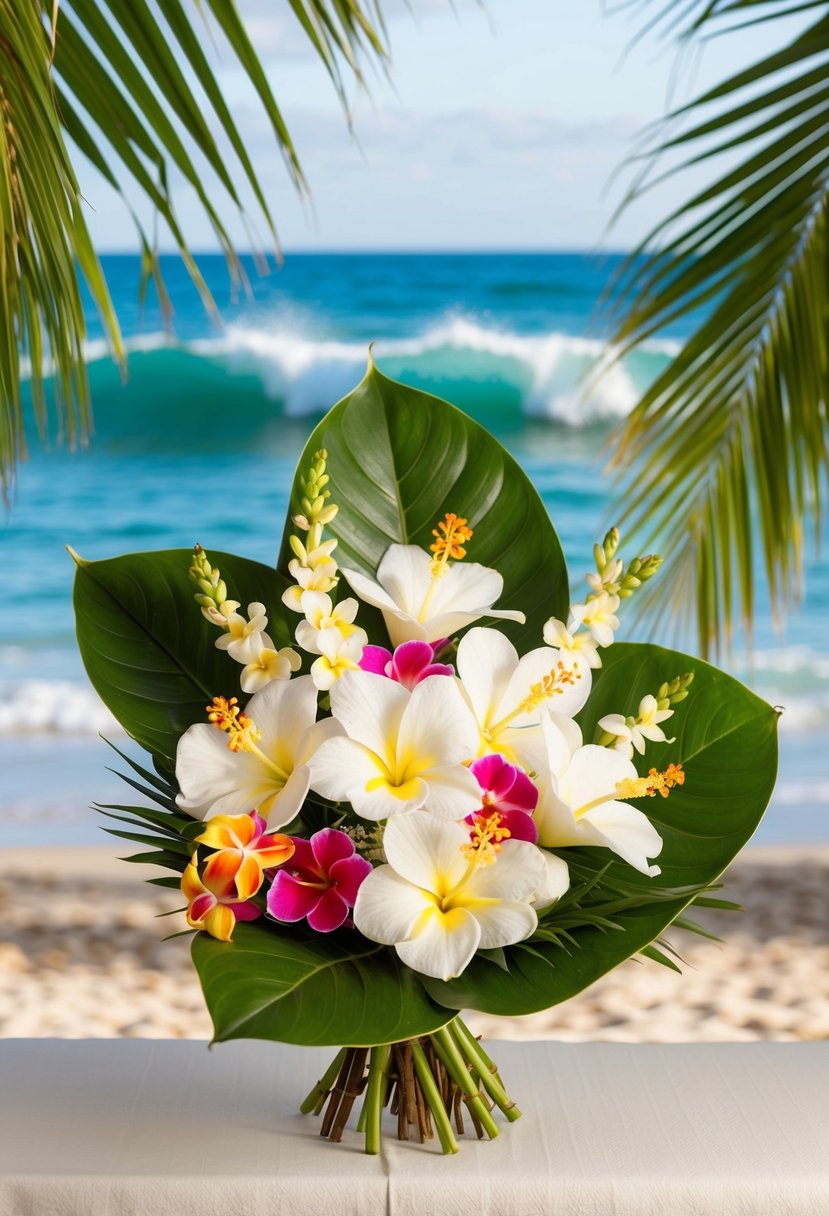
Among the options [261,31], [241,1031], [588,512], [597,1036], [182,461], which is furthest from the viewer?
[261,31]

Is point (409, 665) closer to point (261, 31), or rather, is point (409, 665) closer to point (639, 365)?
point (639, 365)

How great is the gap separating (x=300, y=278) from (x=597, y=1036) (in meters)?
9.17


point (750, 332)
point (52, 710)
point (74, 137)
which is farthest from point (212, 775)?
point (52, 710)

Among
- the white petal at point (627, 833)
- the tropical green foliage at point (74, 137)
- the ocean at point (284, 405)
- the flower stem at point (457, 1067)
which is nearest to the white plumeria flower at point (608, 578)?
the white petal at point (627, 833)

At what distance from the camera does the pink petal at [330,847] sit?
1.76 ft

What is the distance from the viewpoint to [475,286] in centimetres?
1048

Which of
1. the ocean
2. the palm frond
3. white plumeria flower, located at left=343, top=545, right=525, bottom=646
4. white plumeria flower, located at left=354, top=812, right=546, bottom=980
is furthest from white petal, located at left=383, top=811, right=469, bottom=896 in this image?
the ocean

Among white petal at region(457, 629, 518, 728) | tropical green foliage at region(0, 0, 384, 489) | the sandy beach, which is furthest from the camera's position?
the sandy beach

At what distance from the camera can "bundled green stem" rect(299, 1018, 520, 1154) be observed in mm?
605

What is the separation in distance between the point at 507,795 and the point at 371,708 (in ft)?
0.23

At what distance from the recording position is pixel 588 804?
56 cm

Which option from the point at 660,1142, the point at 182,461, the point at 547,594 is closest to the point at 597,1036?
the point at 660,1142

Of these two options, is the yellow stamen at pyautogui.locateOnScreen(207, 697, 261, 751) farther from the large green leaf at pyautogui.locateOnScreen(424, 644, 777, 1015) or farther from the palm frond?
the palm frond

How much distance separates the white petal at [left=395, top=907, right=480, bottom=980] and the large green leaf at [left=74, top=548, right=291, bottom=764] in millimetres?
164
